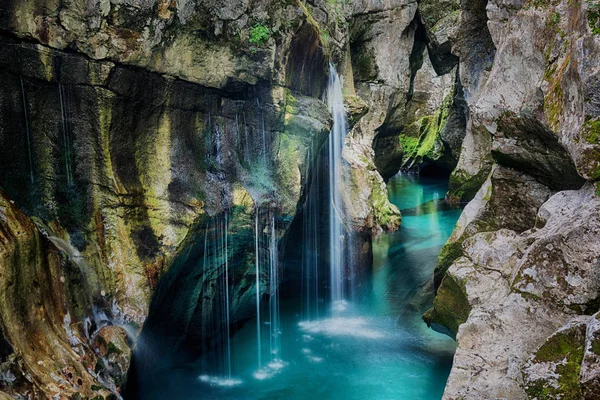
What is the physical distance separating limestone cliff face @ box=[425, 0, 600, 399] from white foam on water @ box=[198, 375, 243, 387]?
4.15m

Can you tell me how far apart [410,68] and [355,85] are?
3.32m

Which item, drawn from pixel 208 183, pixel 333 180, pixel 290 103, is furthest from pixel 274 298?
pixel 290 103

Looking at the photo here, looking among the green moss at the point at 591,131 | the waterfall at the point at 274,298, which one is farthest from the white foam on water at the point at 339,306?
the green moss at the point at 591,131

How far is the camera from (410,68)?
78.1 feet

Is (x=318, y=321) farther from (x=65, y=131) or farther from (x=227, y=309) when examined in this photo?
(x=65, y=131)

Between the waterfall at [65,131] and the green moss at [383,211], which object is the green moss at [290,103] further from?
the green moss at [383,211]

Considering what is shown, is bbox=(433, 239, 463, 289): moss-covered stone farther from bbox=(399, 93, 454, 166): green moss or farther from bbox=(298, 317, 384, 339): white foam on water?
bbox=(399, 93, 454, 166): green moss

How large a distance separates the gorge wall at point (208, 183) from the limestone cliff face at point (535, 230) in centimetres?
3

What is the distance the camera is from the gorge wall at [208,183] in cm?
639

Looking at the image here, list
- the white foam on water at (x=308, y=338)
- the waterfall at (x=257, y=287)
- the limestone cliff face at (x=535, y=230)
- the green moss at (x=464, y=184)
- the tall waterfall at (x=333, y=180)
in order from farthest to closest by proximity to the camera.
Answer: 1. the green moss at (x=464, y=184)
2. the tall waterfall at (x=333, y=180)
3. the white foam on water at (x=308, y=338)
4. the waterfall at (x=257, y=287)
5. the limestone cliff face at (x=535, y=230)

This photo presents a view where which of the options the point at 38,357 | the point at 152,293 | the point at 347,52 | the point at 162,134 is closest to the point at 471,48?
the point at 347,52

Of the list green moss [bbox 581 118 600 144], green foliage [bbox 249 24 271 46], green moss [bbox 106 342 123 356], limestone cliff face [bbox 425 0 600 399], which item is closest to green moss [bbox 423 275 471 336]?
limestone cliff face [bbox 425 0 600 399]

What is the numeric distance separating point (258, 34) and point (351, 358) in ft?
23.2

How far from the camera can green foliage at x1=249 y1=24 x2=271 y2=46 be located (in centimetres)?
938
